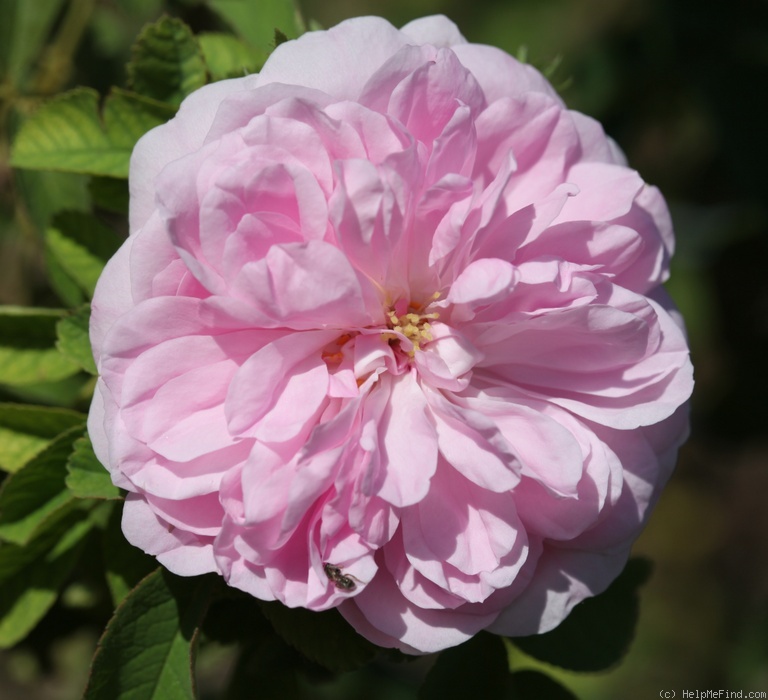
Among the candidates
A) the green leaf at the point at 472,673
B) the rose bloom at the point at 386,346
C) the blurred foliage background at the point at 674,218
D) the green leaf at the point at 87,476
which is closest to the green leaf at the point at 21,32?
the blurred foliage background at the point at 674,218

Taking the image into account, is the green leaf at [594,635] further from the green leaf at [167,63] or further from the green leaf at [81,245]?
the green leaf at [167,63]

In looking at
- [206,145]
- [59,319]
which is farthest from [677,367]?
[59,319]

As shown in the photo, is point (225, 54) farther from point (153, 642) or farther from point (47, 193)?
point (153, 642)

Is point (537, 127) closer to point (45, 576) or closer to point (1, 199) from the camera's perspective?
point (45, 576)

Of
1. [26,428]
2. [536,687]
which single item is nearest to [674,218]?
[536,687]

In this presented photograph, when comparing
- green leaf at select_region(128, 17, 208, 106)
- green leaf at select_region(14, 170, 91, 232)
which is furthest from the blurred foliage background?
green leaf at select_region(128, 17, 208, 106)

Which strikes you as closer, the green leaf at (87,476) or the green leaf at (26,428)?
the green leaf at (87,476)

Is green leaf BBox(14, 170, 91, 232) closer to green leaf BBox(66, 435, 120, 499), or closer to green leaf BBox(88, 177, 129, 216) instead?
green leaf BBox(88, 177, 129, 216)
